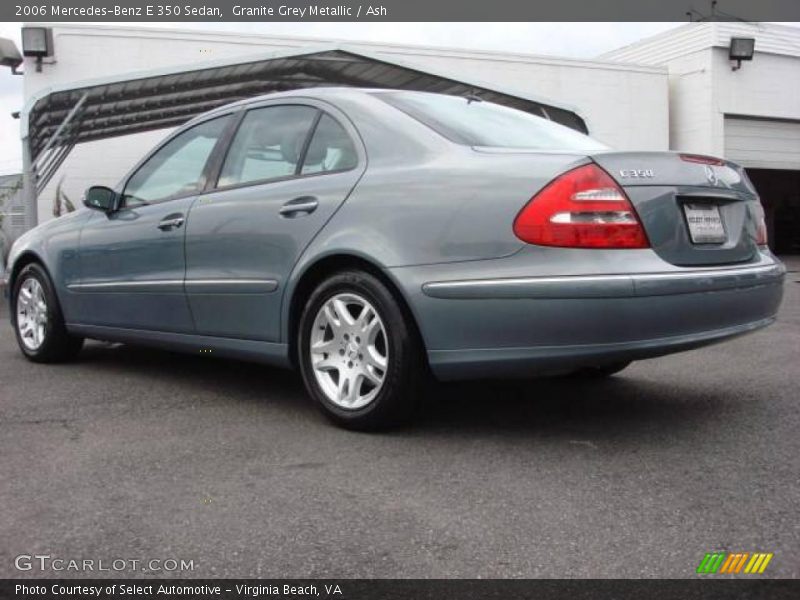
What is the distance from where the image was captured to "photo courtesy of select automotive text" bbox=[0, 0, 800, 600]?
2.14 m

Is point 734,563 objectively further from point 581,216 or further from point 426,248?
point 426,248

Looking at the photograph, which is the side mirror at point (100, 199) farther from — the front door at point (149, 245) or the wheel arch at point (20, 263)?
the wheel arch at point (20, 263)

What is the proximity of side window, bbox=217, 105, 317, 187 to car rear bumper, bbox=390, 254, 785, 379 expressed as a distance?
111 cm

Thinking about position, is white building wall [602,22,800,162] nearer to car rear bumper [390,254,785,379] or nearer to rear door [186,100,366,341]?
rear door [186,100,366,341]

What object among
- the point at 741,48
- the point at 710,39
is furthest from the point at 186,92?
the point at 741,48

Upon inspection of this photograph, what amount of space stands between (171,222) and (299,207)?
3.30ft

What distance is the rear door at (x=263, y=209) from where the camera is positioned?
348cm

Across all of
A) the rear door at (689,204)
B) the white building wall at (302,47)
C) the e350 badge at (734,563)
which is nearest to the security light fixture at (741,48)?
the white building wall at (302,47)

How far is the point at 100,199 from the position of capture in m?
4.61

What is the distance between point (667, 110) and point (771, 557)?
20.3 m

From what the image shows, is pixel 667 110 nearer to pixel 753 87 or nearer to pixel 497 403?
pixel 753 87

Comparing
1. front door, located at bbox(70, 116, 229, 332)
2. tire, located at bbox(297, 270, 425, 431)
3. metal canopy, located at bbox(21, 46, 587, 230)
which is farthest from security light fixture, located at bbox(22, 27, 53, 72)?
tire, located at bbox(297, 270, 425, 431)

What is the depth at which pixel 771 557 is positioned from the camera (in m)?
2.08

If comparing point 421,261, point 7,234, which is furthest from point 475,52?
point 421,261
